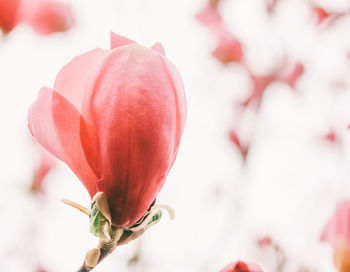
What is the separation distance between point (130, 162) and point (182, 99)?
0.06 meters

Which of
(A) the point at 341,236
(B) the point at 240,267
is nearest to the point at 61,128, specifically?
(B) the point at 240,267

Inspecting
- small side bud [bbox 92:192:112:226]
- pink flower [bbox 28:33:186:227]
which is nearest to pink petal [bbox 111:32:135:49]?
pink flower [bbox 28:33:186:227]

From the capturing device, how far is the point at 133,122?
316 mm

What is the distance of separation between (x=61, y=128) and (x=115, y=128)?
43mm

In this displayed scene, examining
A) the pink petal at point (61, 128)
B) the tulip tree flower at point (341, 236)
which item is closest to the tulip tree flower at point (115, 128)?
the pink petal at point (61, 128)

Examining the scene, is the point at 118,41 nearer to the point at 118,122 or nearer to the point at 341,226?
the point at 118,122

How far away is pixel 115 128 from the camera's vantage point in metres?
0.32

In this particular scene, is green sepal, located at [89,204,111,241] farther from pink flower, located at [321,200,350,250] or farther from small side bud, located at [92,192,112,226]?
pink flower, located at [321,200,350,250]

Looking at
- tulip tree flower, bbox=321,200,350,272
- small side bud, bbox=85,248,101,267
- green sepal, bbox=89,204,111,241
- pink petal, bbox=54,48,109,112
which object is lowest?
tulip tree flower, bbox=321,200,350,272

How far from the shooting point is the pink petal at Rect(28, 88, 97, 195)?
33 centimetres

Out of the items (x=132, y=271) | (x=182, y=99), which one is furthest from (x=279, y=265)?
(x=182, y=99)

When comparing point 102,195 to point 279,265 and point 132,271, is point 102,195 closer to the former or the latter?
point 132,271

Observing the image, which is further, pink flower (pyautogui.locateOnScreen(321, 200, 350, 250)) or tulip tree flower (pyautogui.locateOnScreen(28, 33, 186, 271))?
pink flower (pyautogui.locateOnScreen(321, 200, 350, 250))

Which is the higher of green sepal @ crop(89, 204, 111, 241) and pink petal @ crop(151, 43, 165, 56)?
pink petal @ crop(151, 43, 165, 56)
